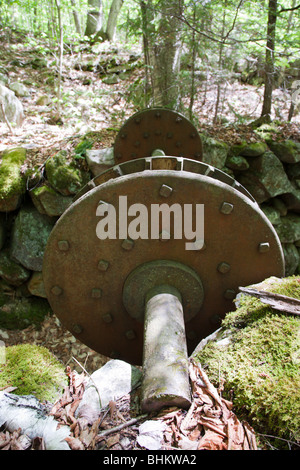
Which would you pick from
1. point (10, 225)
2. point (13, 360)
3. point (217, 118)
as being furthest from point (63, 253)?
point (217, 118)

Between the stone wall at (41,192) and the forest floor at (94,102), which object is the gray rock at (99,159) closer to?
the stone wall at (41,192)

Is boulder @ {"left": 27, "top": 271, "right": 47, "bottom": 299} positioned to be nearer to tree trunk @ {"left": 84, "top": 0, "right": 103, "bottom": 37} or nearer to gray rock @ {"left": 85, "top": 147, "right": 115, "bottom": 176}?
gray rock @ {"left": 85, "top": 147, "right": 115, "bottom": 176}

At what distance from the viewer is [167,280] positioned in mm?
1940

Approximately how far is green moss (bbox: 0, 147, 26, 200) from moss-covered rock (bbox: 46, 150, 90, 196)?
0.43 m

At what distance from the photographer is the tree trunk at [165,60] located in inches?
181

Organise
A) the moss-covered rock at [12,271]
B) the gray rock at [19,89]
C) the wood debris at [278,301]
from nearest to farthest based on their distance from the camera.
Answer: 1. the wood debris at [278,301]
2. the moss-covered rock at [12,271]
3. the gray rock at [19,89]

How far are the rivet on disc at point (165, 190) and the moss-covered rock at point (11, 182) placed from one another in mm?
3178

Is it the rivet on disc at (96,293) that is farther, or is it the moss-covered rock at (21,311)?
the moss-covered rock at (21,311)

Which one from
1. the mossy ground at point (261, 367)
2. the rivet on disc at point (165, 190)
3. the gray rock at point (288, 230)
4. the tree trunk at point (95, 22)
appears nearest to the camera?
the mossy ground at point (261, 367)

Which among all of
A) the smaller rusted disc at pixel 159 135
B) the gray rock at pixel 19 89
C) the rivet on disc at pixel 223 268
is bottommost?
the rivet on disc at pixel 223 268

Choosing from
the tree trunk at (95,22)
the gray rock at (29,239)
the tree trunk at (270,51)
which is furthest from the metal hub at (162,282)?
the tree trunk at (95,22)

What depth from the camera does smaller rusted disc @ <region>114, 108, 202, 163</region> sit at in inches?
133

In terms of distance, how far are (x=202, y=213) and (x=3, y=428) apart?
148 cm

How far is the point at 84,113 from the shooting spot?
6602 millimetres
